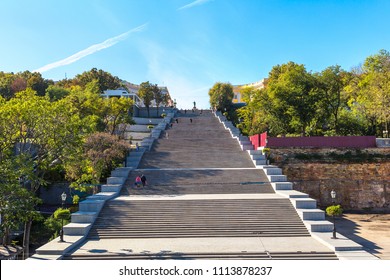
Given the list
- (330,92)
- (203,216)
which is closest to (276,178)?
(203,216)

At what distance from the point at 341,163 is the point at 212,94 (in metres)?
41.1

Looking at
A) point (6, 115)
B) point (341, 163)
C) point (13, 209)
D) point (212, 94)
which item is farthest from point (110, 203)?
point (212, 94)

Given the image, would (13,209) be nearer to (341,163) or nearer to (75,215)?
(75,215)

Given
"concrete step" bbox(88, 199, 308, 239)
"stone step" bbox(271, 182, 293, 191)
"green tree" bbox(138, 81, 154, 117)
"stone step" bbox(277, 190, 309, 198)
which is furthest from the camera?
"green tree" bbox(138, 81, 154, 117)

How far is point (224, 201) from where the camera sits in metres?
20.6

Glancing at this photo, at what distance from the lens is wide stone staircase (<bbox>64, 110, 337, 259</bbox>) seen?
1416 centimetres

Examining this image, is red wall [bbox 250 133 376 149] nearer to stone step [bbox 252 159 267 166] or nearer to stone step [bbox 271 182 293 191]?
stone step [bbox 252 159 267 166]

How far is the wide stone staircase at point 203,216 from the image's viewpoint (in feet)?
46.4

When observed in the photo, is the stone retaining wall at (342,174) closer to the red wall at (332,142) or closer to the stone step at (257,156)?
the red wall at (332,142)

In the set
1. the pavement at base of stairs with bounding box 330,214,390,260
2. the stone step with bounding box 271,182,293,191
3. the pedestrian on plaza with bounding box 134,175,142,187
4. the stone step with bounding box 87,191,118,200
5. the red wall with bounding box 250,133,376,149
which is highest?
the red wall with bounding box 250,133,376,149

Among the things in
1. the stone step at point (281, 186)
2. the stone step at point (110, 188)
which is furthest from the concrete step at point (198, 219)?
the stone step at point (281, 186)

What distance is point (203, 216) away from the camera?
61.3ft

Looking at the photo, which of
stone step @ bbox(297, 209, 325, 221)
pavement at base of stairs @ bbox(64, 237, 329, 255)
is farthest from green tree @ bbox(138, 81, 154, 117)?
stone step @ bbox(297, 209, 325, 221)

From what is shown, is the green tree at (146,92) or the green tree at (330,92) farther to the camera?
the green tree at (146,92)
